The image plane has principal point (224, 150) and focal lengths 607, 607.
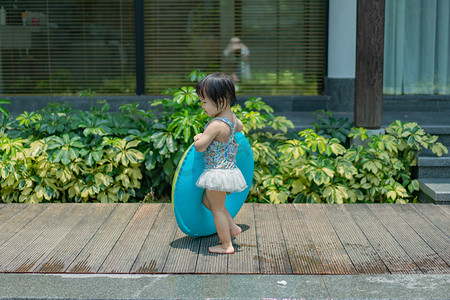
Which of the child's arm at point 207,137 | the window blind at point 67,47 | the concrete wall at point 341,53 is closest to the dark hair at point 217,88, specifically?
the child's arm at point 207,137

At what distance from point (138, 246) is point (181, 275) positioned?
68cm

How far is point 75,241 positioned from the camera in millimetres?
4746

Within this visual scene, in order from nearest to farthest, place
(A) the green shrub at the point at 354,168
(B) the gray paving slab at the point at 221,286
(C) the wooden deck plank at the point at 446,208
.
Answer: (B) the gray paving slab at the point at 221,286
(C) the wooden deck plank at the point at 446,208
(A) the green shrub at the point at 354,168

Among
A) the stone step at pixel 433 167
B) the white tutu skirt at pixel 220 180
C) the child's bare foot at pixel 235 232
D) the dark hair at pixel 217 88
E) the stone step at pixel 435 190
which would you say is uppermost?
the dark hair at pixel 217 88

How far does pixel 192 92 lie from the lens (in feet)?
20.4

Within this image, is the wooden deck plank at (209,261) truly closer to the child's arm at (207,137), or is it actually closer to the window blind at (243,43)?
the child's arm at (207,137)

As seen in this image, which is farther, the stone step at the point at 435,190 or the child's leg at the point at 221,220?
the stone step at the point at 435,190

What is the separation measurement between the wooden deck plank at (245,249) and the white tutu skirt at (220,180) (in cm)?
49

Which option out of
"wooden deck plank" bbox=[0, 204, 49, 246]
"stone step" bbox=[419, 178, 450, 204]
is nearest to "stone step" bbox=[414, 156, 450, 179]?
"stone step" bbox=[419, 178, 450, 204]

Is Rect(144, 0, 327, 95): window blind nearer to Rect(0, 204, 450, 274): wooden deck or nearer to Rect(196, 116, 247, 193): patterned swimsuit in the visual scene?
Rect(0, 204, 450, 274): wooden deck

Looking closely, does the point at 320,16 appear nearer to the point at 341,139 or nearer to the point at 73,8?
the point at 341,139

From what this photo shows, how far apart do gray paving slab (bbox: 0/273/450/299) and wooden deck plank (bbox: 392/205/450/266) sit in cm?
56

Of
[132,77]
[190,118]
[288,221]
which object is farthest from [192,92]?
[132,77]

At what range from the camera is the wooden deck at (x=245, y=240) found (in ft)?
13.8
